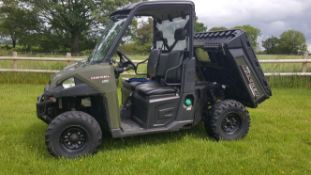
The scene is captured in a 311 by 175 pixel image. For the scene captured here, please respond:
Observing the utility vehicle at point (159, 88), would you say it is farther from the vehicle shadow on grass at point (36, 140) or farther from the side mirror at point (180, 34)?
the vehicle shadow on grass at point (36, 140)

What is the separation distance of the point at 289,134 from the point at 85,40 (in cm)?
3006

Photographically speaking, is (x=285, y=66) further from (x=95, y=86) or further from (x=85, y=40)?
(x=85, y=40)

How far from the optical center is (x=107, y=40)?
5.52 metres

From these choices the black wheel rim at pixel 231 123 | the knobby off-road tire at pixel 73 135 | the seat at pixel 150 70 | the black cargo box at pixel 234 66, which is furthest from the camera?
the seat at pixel 150 70

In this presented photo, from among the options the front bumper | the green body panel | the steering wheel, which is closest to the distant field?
the steering wheel

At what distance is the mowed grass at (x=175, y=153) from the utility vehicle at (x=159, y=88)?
0.25 m

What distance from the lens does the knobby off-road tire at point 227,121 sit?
5871 mm

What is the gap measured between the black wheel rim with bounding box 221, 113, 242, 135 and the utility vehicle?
0.5 inches

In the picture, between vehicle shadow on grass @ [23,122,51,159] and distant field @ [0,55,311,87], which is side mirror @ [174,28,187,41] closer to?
vehicle shadow on grass @ [23,122,51,159]

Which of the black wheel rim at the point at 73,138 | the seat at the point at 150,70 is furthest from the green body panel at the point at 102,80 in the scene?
the seat at the point at 150,70

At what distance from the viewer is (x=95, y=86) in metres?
5.05

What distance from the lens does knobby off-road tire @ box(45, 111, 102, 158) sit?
4949mm

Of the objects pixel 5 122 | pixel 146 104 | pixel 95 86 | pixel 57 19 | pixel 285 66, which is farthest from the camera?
pixel 57 19

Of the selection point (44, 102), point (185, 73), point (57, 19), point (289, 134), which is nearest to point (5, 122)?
point (44, 102)
